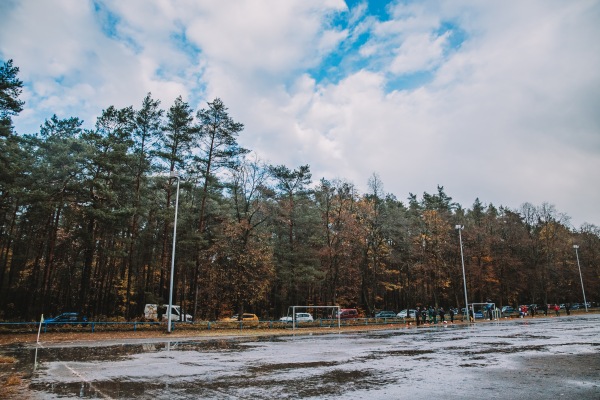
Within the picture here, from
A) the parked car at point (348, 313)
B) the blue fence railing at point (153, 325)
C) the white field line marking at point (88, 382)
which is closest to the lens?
the white field line marking at point (88, 382)

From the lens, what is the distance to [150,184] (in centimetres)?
4478

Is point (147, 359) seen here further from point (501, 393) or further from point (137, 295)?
point (137, 295)

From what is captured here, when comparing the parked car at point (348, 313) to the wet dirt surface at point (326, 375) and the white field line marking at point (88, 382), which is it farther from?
the white field line marking at point (88, 382)

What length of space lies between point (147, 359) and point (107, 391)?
581 cm

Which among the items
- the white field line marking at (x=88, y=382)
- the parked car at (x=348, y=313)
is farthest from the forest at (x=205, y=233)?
the white field line marking at (x=88, y=382)

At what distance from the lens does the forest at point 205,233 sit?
30969 mm

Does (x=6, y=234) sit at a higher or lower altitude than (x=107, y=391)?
higher

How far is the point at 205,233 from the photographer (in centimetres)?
4091

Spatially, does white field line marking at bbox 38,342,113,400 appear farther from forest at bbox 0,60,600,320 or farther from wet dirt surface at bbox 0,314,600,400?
forest at bbox 0,60,600,320

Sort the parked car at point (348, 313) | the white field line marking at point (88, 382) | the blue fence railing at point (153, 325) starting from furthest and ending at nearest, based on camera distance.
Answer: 1. the parked car at point (348, 313)
2. the blue fence railing at point (153, 325)
3. the white field line marking at point (88, 382)

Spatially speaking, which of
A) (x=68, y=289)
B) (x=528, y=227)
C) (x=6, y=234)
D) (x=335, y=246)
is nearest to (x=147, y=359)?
(x=335, y=246)

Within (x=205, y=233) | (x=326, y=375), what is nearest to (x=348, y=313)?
(x=205, y=233)

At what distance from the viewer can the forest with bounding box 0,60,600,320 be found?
102 ft

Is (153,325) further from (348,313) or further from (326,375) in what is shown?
(348,313)
